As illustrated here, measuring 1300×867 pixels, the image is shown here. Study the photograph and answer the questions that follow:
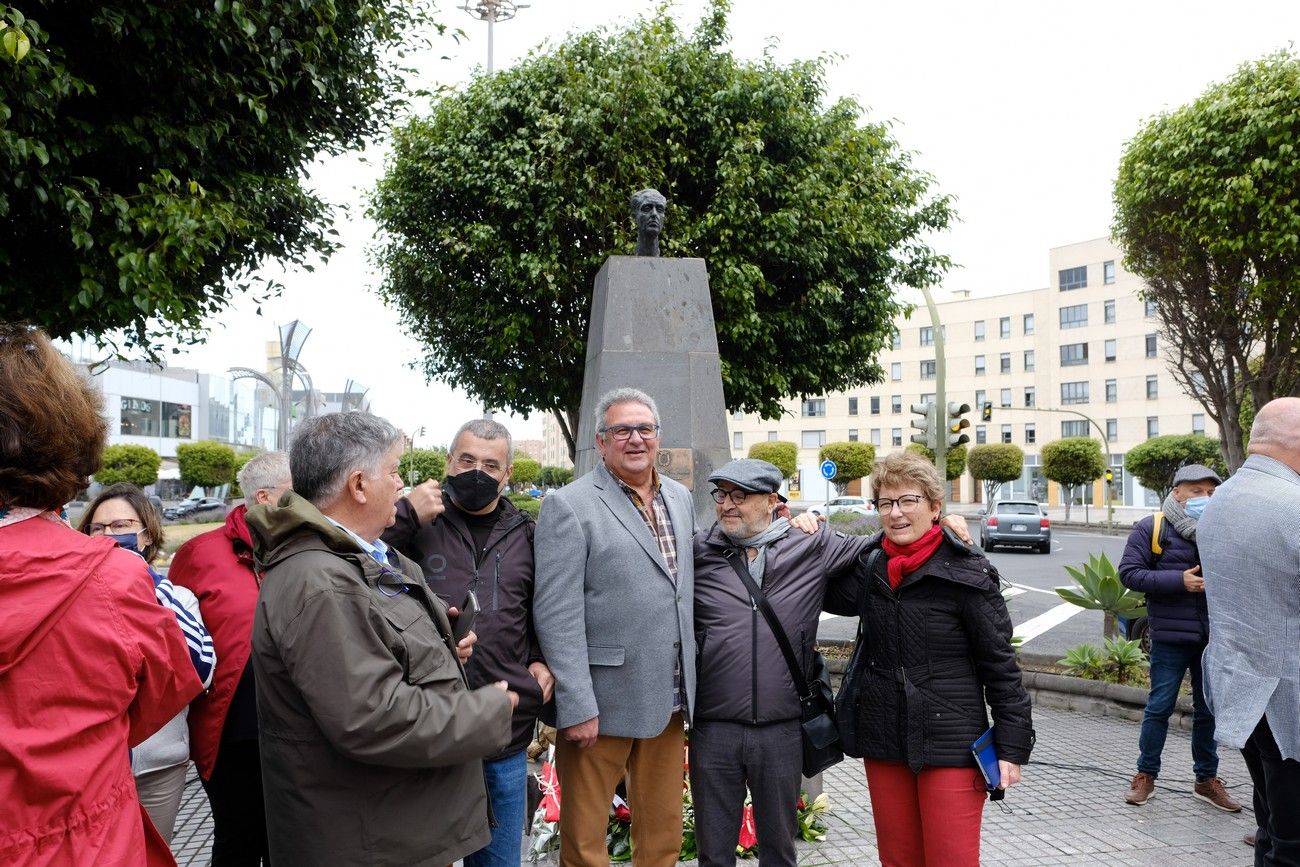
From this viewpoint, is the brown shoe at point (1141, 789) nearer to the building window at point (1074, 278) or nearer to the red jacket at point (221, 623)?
the red jacket at point (221, 623)

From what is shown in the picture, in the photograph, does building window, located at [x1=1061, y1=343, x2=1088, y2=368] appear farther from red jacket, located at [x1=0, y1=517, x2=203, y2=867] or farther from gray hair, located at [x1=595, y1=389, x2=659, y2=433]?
red jacket, located at [x1=0, y1=517, x2=203, y2=867]

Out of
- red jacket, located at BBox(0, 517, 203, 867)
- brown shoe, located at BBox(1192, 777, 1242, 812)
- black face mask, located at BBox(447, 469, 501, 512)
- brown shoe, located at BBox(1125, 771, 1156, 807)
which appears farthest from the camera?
brown shoe, located at BBox(1125, 771, 1156, 807)

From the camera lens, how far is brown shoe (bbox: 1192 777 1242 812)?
483 cm

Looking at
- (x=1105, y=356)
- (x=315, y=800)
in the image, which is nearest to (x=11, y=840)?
(x=315, y=800)

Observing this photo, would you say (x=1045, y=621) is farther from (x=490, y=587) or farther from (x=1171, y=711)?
(x=490, y=587)

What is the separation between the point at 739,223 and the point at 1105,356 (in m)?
54.1

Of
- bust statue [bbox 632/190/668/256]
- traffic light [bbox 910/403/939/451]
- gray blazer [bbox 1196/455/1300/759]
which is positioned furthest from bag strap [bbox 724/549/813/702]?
traffic light [bbox 910/403/939/451]

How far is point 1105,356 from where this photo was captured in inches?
2307

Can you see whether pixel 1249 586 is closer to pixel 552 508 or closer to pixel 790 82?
pixel 552 508

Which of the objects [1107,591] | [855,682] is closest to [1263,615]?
[855,682]

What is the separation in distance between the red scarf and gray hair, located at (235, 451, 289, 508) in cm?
221

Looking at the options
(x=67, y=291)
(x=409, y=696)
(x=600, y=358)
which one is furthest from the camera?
(x=600, y=358)

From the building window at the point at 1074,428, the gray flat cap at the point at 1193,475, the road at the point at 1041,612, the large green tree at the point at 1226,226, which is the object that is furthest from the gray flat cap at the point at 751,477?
the building window at the point at 1074,428

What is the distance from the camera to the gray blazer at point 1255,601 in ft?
9.58
